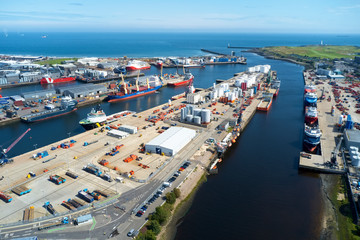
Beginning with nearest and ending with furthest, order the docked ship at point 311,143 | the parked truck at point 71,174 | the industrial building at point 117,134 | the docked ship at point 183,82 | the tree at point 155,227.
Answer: the tree at point 155,227, the parked truck at point 71,174, the docked ship at point 311,143, the industrial building at point 117,134, the docked ship at point 183,82

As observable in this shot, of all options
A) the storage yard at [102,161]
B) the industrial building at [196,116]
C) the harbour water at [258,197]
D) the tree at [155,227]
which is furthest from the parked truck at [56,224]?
the industrial building at [196,116]

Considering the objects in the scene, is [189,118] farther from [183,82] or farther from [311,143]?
[183,82]

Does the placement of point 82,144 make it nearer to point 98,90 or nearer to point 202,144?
point 202,144

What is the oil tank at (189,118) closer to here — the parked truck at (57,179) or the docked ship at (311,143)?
the docked ship at (311,143)

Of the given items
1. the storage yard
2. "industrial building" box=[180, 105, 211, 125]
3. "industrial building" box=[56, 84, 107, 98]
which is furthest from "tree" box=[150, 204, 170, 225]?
"industrial building" box=[56, 84, 107, 98]

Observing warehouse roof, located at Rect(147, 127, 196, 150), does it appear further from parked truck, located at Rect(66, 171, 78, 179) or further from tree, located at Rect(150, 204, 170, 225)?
tree, located at Rect(150, 204, 170, 225)
